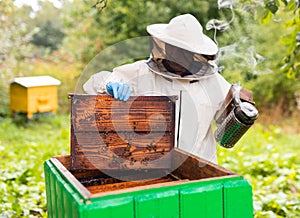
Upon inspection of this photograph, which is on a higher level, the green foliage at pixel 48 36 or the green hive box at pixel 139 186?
the green hive box at pixel 139 186

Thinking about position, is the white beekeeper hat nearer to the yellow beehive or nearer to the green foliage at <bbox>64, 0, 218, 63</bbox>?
the yellow beehive

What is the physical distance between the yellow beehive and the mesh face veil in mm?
4830

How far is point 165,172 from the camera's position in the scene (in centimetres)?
182

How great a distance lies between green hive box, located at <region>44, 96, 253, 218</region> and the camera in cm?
121

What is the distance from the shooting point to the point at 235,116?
172cm

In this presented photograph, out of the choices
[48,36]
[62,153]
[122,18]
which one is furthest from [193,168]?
[48,36]

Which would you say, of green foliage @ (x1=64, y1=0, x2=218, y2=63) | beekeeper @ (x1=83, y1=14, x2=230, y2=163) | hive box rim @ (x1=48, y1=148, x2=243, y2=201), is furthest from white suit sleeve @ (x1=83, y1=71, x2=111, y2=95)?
green foliage @ (x1=64, y1=0, x2=218, y2=63)

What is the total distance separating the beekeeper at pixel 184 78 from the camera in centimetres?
194

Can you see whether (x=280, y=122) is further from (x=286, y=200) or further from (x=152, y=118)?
(x=152, y=118)

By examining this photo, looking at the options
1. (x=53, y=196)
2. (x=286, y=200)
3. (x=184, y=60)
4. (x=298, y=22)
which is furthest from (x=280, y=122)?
(x=53, y=196)

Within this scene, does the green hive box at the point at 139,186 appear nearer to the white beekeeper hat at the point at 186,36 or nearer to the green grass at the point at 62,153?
the white beekeeper hat at the point at 186,36

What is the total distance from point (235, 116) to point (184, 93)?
0.35m

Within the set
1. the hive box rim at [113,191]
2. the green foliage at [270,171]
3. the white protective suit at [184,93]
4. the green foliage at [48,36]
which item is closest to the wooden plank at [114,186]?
the hive box rim at [113,191]

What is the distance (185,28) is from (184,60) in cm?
15
